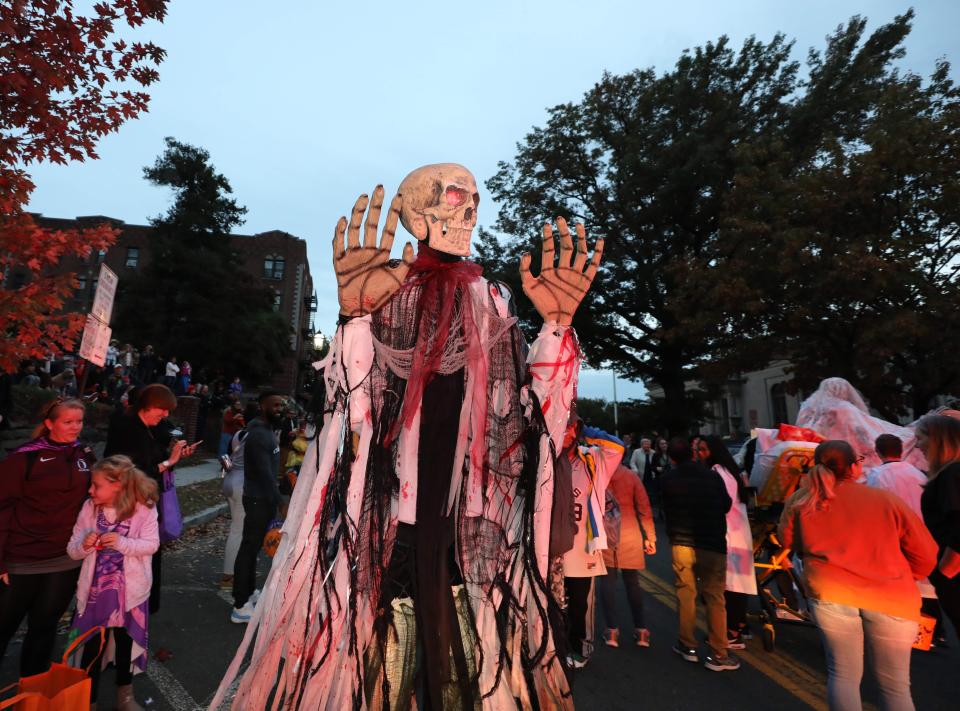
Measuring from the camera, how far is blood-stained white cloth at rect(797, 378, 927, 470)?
17.7 ft

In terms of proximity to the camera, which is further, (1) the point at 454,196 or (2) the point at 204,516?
(2) the point at 204,516

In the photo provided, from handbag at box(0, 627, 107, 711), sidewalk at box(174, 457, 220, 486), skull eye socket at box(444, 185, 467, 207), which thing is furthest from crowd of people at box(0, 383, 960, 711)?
sidewalk at box(174, 457, 220, 486)

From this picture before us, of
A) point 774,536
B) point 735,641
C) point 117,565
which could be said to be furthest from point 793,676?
point 117,565

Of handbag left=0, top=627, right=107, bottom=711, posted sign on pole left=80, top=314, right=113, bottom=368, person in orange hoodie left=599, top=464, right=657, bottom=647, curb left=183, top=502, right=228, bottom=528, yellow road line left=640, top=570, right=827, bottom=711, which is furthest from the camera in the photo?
curb left=183, top=502, right=228, bottom=528

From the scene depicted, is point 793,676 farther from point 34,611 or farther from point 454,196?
point 34,611

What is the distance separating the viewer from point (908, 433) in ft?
18.1

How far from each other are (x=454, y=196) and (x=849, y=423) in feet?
17.2

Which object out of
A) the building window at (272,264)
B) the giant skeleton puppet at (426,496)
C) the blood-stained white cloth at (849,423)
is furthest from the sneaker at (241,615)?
the building window at (272,264)

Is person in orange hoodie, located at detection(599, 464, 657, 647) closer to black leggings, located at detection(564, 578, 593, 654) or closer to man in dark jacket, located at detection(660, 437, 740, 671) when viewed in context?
man in dark jacket, located at detection(660, 437, 740, 671)

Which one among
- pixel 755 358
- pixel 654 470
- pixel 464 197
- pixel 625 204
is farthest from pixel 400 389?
pixel 625 204

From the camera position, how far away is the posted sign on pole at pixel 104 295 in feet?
16.7

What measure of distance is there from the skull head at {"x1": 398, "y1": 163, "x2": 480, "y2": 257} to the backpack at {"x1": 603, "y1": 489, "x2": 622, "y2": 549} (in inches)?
127

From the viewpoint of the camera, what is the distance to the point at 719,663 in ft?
13.0

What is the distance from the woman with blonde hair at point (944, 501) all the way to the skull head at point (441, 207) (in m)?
3.18
